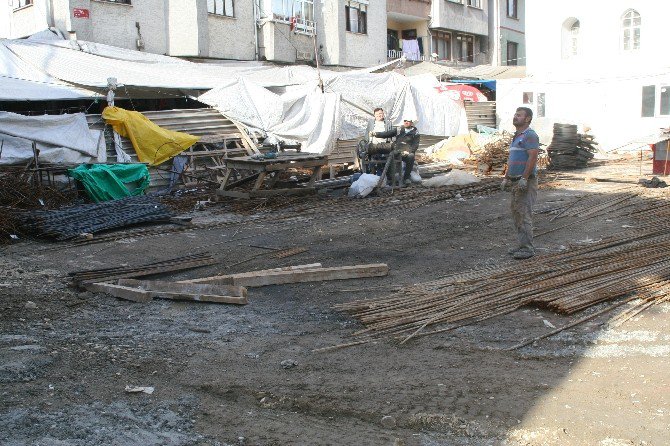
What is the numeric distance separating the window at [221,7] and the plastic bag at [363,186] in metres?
14.1

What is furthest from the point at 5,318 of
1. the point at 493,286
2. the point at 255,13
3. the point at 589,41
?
the point at 589,41

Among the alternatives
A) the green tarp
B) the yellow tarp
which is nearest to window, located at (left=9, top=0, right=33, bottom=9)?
the yellow tarp

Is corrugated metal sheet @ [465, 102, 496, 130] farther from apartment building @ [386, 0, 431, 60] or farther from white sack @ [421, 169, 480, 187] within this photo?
white sack @ [421, 169, 480, 187]

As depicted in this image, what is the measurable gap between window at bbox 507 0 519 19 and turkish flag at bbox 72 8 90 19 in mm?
28423

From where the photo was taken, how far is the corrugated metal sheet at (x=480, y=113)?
99.2 feet

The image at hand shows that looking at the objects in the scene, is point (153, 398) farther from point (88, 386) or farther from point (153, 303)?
point (153, 303)

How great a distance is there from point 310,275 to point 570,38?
24.6m

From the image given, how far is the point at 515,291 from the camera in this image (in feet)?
22.5

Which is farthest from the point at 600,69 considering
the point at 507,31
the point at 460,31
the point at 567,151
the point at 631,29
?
the point at 507,31

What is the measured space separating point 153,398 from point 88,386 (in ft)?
1.68

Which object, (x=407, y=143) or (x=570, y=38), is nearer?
(x=407, y=143)

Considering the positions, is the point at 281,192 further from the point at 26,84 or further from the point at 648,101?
the point at 648,101

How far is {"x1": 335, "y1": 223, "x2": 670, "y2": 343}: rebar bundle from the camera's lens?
627 centimetres

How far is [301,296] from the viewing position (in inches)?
293
